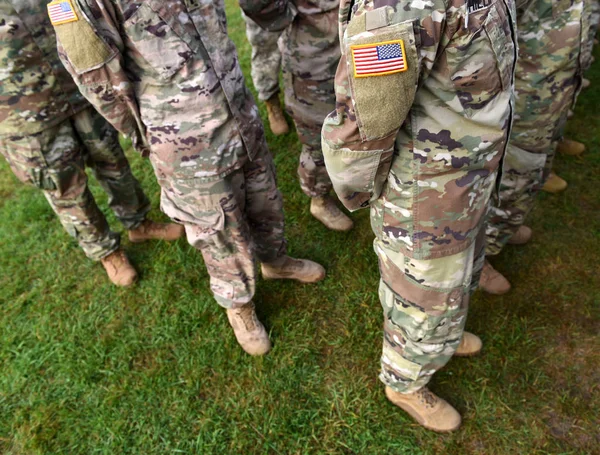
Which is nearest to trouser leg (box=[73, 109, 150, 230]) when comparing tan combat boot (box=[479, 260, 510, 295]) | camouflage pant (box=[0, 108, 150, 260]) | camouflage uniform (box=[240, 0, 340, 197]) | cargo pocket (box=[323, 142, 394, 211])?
camouflage pant (box=[0, 108, 150, 260])

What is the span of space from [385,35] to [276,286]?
197 cm

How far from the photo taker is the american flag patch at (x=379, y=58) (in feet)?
3.47

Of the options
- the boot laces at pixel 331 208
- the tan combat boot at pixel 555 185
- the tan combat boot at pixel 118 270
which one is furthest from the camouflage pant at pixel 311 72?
the tan combat boot at pixel 555 185

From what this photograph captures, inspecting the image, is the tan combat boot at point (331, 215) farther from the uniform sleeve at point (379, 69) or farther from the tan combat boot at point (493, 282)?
the uniform sleeve at point (379, 69)

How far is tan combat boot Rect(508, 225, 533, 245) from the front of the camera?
279 centimetres

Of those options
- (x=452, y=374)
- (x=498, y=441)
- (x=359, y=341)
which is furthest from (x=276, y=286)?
(x=498, y=441)

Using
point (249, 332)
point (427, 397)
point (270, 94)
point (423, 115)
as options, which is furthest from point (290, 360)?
point (270, 94)

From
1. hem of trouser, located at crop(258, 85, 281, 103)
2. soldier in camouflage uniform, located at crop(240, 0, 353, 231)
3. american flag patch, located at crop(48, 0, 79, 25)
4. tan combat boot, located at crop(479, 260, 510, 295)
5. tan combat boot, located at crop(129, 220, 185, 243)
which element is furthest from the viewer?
hem of trouser, located at crop(258, 85, 281, 103)

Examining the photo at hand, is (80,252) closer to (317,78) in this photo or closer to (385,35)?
(317,78)

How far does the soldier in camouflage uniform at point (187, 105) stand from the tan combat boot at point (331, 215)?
0.86 metres

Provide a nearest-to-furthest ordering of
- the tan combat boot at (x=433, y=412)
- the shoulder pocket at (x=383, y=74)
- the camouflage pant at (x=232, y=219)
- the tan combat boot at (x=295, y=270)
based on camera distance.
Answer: the shoulder pocket at (x=383, y=74)
the camouflage pant at (x=232, y=219)
the tan combat boot at (x=433, y=412)
the tan combat boot at (x=295, y=270)

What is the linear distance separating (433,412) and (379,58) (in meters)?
1.68

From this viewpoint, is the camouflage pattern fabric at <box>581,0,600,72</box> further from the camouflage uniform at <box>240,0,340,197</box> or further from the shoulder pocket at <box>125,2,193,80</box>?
the shoulder pocket at <box>125,2,193,80</box>

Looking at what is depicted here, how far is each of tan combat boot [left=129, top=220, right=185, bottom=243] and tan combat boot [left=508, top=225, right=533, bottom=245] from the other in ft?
7.60
